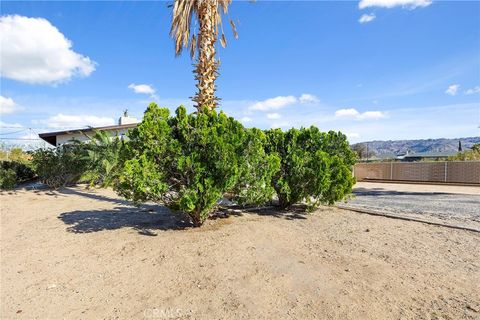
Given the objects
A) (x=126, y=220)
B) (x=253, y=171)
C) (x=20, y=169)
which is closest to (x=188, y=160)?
(x=253, y=171)

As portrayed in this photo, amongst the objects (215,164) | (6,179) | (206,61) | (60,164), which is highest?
(206,61)

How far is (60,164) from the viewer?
538 inches

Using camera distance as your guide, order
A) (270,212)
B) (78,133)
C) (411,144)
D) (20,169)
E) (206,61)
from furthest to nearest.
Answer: (411,144)
(78,133)
(20,169)
(206,61)
(270,212)

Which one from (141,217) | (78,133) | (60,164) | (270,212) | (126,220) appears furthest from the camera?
(78,133)

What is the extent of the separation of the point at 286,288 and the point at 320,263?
89 centimetres

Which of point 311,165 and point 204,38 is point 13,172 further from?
point 311,165

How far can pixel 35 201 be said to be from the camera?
10484mm

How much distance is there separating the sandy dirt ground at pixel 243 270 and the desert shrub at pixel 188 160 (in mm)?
736

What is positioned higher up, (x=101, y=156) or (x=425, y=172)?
(x=101, y=156)

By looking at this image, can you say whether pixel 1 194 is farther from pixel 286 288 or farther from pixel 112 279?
pixel 286 288

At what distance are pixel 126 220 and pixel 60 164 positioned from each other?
8.44 metres

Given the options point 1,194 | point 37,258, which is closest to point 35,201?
point 1,194

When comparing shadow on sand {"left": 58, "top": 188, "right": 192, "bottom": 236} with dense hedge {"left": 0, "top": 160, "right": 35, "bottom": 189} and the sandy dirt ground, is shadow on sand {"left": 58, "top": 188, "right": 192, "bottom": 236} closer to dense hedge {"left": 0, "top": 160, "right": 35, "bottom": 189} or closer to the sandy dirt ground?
the sandy dirt ground

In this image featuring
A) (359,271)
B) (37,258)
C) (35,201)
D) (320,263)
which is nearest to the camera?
(359,271)
